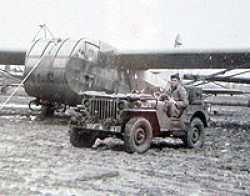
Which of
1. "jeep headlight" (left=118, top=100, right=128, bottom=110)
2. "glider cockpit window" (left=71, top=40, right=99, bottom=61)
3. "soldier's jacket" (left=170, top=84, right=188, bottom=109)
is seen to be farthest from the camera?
"glider cockpit window" (left=71, top=40, right=99, bottom=61)

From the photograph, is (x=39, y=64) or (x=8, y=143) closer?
(x=8, y=143)

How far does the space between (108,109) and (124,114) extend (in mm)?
351

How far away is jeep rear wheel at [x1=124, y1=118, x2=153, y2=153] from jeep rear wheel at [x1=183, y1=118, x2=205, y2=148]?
1.30 metres

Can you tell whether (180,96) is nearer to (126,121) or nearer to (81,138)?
(126,121)

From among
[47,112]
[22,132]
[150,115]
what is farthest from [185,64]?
[150,115]

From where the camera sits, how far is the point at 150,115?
A: 9758mm

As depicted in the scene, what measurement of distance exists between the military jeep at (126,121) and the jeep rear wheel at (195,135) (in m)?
0.15

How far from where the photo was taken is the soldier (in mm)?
9961

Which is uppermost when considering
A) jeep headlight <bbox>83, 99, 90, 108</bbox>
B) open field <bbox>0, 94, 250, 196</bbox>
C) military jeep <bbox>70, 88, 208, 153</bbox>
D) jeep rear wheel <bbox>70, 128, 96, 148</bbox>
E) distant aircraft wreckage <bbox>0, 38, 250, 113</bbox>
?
distant aircraft wreckage <bbox>0, 38, 250, 113</bbox>

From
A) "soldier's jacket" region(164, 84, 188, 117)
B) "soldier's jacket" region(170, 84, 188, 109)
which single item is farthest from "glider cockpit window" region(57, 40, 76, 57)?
"soldier's jacket" region(170, 84, 188, 109)

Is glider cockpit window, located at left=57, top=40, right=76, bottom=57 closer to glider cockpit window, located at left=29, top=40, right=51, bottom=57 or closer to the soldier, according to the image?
glider cockpit window, located at left=29, top=40, right=51, bottom=57

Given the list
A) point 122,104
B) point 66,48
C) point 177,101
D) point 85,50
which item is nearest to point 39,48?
point 66,48

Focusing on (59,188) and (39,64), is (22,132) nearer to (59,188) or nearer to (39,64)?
(39,64)

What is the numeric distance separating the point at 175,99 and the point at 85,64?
5326 millimetres
